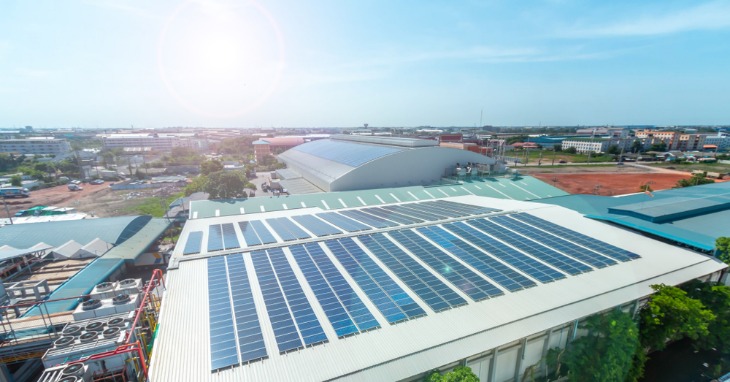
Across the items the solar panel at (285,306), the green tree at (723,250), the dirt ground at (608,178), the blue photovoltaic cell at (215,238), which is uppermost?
the blue photovoltaic cell at (215,238)

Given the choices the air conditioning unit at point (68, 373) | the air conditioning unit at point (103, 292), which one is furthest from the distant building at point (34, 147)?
the air conditioning unit at point (68, 373)

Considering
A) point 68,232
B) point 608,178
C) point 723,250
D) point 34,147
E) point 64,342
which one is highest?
point 34,147

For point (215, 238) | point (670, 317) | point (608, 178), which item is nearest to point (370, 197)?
point (215, 238)

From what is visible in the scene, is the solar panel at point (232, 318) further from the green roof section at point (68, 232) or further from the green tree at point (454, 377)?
the green roof section at point (68, 232)

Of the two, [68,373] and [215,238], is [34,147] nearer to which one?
[215,238]

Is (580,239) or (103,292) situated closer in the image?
(103,292)

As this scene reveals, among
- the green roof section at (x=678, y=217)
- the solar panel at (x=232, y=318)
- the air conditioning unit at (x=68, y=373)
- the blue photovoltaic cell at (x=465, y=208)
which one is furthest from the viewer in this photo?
the blue photovoltaic cell at (x=465, y=208)

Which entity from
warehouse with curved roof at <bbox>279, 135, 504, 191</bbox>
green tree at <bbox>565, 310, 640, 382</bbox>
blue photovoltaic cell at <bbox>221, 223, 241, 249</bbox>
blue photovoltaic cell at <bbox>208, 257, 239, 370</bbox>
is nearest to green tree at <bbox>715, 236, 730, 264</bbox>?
green tree at <bbox>565, 310, 640, 382</bbox>
